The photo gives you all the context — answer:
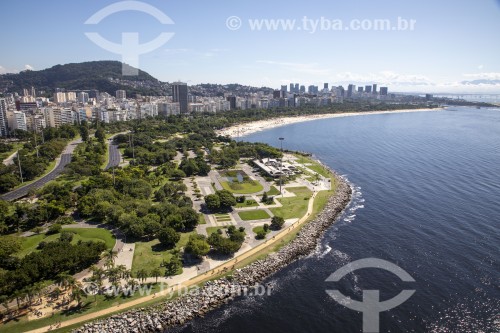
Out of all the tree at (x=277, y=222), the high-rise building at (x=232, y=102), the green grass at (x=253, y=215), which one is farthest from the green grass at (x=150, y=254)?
the high-rise building at (x=232, y=102)

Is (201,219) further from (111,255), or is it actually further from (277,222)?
(111,255)

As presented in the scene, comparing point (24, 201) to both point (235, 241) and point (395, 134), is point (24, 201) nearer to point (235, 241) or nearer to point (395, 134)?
point (235, 241)

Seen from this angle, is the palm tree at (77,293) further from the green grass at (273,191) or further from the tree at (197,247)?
the green grass at (273,191)

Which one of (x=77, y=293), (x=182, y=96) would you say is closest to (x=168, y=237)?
(x=77, y=293)

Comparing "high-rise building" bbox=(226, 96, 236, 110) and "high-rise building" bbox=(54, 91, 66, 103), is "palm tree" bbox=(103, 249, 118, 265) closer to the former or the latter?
"high-rise building" bbox=(226, 96, 236, 110)

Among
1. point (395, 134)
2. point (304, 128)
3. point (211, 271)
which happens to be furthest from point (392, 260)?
point (304, 128)
